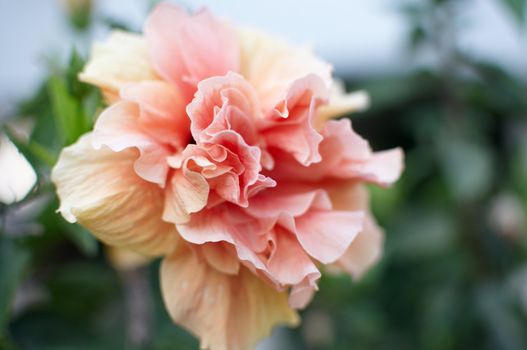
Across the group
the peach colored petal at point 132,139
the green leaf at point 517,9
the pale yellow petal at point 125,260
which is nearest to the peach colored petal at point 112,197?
the peach colored petal at point 132,139

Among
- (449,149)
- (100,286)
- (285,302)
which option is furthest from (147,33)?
(449,149)

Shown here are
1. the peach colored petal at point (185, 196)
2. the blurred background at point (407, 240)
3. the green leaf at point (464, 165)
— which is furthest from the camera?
the green leaf at point (464, 165)

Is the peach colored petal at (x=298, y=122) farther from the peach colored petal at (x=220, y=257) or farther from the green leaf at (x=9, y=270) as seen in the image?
the green leaf at (x=9, y=270)

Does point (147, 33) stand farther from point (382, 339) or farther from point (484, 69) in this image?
point (382, 339)

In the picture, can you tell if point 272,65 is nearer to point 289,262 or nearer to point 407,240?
point 289,262

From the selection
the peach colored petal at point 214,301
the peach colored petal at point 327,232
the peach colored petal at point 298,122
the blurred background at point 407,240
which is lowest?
the blurred background at point 407,240

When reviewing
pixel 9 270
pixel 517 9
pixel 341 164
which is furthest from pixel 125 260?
pixel 517 9
